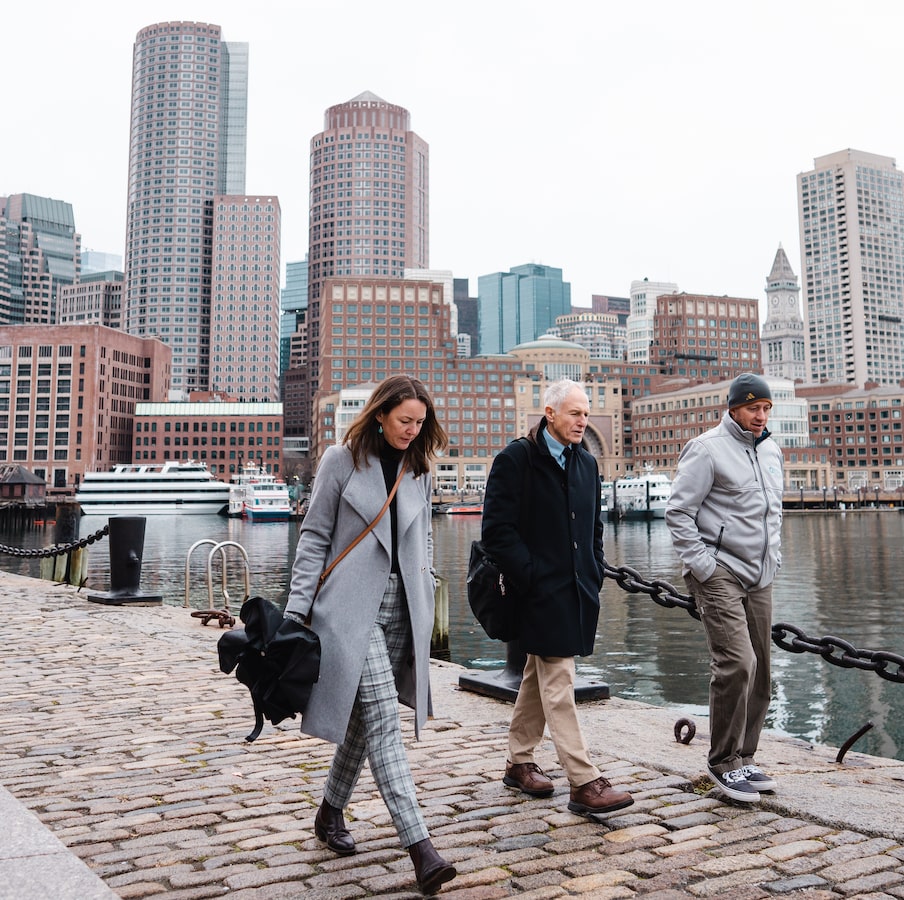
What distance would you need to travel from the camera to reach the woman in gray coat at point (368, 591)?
3414mm

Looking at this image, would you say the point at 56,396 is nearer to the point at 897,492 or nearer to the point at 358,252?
the point at 358,252

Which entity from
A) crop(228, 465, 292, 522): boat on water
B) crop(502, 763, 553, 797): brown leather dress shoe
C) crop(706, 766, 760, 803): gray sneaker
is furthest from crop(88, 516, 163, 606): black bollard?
crop(228, 465, 292, 522): boat on water

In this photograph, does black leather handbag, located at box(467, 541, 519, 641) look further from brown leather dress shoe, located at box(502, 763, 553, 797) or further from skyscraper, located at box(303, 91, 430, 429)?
skyscraper, located at box(303, 91, 430, 429)

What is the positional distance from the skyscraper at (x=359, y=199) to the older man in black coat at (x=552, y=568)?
178638 mm

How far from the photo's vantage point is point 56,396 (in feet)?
411

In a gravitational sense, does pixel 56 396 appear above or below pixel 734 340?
below

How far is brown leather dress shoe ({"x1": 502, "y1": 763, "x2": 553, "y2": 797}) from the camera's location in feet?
14.0

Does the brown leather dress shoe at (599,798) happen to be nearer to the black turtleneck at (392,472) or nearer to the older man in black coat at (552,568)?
the older man in black coat at (552,568)

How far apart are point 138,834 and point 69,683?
13.1ft

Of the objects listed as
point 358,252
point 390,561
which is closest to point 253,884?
point 390,561

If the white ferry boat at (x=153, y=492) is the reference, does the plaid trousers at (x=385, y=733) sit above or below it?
below

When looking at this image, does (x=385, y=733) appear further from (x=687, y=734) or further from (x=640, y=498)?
(x=640, y=498)

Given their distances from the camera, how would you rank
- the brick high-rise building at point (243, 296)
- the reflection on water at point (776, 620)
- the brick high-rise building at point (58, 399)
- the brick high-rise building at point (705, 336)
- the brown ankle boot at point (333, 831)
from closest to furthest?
the brown ankle boot at point (333, 831)
the reflection on water at point (776, 620)
the brick high-rise building at point (58, 399)
the brick high-rise building at point (705, 336)
the brick high-rise building at point (243, 296)

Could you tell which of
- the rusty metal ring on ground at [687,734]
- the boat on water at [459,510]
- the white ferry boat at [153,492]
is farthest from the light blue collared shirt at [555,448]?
the white ferry boat at [153,492]
